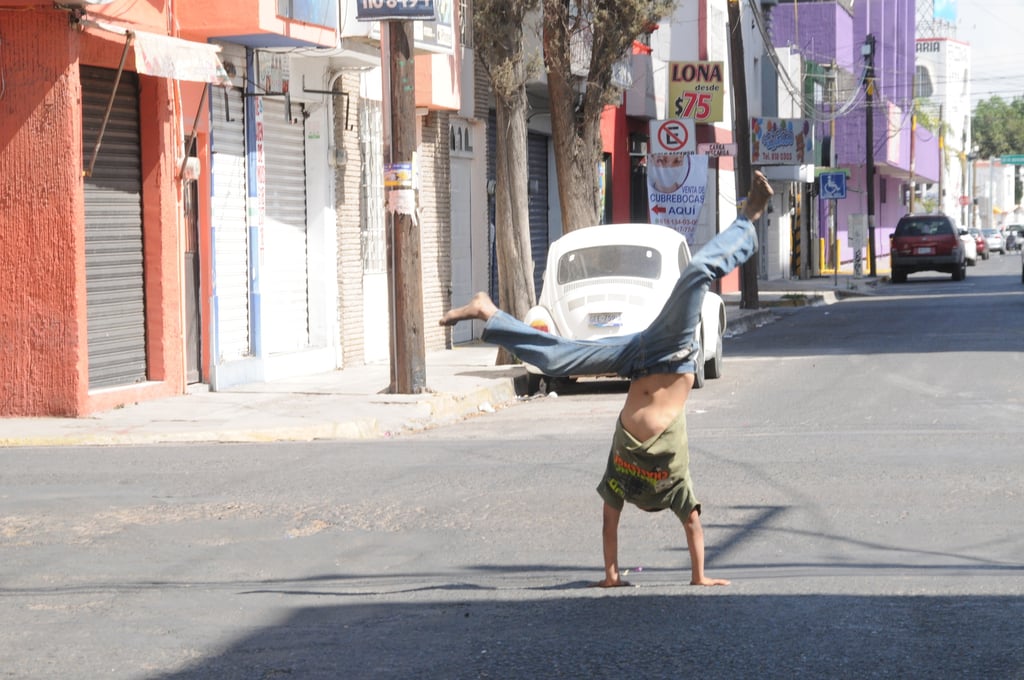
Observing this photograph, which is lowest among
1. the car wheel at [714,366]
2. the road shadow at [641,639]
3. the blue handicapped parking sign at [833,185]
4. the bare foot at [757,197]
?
the road shadow at [641,639]

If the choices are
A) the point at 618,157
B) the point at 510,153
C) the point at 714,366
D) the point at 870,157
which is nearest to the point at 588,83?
the point at 510,153

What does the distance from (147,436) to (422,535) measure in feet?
17.8

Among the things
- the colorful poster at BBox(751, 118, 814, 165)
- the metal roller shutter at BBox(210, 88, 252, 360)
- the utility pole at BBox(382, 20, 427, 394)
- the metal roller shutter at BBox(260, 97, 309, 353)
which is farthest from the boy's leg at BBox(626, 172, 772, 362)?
the colorful poster at BBox(751, 118, 814, 165)

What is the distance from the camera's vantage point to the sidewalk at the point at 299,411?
13.8 meters

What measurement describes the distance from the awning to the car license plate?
4635 millimetres

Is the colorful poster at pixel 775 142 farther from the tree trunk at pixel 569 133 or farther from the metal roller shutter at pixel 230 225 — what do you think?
the metal roller shutter at pixel 230 225

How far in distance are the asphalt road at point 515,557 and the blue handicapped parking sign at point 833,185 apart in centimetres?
3044

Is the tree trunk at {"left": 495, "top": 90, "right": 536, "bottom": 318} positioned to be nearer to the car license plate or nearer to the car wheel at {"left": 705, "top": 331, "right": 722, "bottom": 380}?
the car wheel at {"left": 705, "top": 331, "right": 722, "bottom": 380}

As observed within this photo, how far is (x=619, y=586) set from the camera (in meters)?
7.28

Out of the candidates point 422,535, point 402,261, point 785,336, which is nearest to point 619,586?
point 422,535

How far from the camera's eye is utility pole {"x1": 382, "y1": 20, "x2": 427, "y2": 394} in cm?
1661

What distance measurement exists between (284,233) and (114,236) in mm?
3964

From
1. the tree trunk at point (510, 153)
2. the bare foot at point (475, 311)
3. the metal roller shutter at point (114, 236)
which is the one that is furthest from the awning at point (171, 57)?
the bare foot at point (475, 311)

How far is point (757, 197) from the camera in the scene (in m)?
6.73
